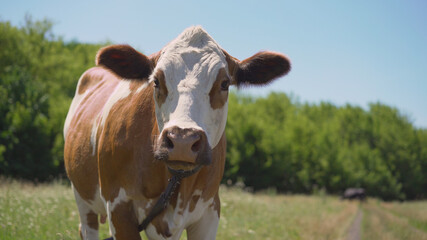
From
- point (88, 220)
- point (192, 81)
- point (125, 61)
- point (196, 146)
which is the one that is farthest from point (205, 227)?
point (88, 220)

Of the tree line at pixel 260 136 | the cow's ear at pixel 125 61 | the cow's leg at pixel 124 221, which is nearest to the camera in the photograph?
the cow's leg at pixel 124 221

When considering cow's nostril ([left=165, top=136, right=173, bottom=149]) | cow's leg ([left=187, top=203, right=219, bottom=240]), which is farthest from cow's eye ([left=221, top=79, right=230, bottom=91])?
cow's leg ([left=187, top=203, right=219, bottom=240])

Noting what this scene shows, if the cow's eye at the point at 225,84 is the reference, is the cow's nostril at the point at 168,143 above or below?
below

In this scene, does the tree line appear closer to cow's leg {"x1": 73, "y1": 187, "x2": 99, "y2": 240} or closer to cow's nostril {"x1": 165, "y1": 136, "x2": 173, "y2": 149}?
cow's leg {"x1": 73, "y1": 187, "x2": 99, "y2": 240}

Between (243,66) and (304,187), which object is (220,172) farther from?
(304,187)

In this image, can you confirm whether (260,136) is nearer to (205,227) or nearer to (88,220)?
(88,220)

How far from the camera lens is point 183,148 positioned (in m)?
2.26

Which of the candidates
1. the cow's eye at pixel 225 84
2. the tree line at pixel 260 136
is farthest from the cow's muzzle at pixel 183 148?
the tree line at pixel 260 136

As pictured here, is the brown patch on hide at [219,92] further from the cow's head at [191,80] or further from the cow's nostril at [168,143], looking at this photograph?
the cow's nostril at [168,143]

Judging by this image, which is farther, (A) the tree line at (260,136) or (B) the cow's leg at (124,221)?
(A) the tree line at (260,136)

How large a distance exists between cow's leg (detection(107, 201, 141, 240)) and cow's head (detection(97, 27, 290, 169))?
2.34 ft

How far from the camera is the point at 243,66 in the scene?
3211mm

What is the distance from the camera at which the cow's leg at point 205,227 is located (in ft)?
10.8

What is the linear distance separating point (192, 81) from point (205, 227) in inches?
54.5
